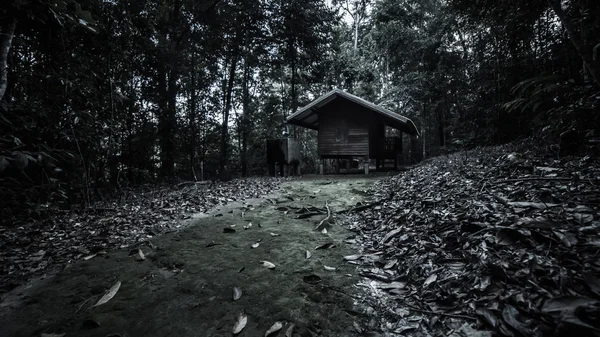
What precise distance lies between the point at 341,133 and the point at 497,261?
11180mm

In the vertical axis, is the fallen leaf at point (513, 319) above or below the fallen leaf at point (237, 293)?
above

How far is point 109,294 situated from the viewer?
7.92 ft

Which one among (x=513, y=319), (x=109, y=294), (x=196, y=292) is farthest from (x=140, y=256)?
(x=513, y=319)

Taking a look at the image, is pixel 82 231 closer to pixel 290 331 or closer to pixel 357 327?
pixel 290 331

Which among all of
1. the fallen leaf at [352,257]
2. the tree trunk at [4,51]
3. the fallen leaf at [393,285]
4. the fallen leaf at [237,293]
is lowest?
the fallen leaf at [393,285]

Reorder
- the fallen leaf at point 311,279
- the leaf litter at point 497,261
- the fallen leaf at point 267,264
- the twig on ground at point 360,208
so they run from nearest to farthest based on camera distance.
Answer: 1. the leaf litter at point 497,261
2. the fallen leaf at point 311,279
3. the fallen leaf at point 267,264
4. the twig on ground at point 360,208

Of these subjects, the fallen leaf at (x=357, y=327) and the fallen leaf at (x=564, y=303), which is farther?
the fallen leaf at (x=357, y=327)

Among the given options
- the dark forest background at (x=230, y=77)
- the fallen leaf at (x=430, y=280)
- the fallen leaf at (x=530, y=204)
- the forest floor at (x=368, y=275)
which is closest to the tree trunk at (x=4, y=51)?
the dark forest background at (x=230, y=77)

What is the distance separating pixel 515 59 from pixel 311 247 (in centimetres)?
1249

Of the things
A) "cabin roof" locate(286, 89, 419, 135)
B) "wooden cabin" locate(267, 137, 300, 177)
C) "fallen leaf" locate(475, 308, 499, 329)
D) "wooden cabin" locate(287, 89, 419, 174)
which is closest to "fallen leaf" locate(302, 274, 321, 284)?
"fallen leaf" locate(475, 308, 499, 329)

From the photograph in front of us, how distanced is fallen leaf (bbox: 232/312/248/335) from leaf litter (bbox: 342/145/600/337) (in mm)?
1014

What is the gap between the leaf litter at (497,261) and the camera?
1.64 meters

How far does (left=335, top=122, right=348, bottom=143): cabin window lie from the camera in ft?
42.4

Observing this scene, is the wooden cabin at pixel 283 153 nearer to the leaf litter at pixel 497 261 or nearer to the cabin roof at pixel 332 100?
the cabin roof at pixel 332 100
